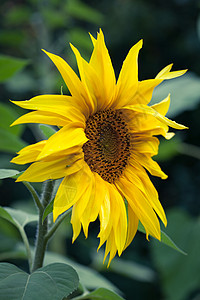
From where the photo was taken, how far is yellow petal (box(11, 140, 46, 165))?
1.58ft

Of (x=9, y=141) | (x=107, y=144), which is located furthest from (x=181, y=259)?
(x=107, y=144)

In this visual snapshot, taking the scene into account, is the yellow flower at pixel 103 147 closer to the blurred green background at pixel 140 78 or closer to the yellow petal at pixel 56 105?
the yellow petal at pixel 56 105

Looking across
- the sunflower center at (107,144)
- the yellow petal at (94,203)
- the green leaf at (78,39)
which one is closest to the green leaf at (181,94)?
the sunflower center at (107,144)

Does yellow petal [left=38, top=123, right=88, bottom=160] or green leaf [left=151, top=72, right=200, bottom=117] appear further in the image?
green leaf [left=151, top=72, right=200, bottom=117]

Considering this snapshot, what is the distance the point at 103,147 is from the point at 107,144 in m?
0.02

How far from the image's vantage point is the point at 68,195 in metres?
0.48

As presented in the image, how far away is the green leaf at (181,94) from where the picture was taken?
3.72 ft

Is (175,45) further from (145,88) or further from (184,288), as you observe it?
(145,88)

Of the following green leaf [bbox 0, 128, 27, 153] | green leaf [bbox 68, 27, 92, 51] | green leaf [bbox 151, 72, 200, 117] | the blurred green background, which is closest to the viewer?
green leaf [bbox 0, 128, 27, 153]

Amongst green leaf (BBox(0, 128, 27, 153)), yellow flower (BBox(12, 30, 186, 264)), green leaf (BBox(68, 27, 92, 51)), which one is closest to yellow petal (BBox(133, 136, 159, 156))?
yellow flower (BBox(12, 30, 186, 264))

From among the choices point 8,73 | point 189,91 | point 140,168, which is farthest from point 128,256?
point 140,168

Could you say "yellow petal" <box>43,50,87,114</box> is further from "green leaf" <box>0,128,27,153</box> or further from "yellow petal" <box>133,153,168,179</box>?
"green leaf" <box>0,128,27,153</box>

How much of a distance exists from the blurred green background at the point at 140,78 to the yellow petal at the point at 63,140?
35cm

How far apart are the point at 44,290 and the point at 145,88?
0.26 meters
